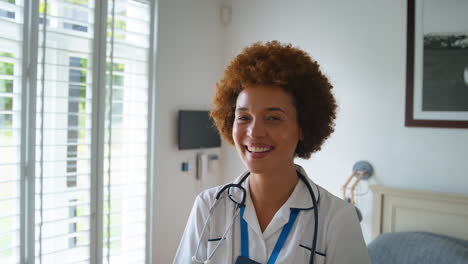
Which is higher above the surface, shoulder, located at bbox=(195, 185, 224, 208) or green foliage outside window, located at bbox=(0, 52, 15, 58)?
green foliage outside window, located at bbox=(0, 52, 15, 58)

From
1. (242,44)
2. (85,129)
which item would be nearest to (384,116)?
(242,44)

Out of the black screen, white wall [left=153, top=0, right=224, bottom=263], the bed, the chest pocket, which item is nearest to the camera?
the chest pocket

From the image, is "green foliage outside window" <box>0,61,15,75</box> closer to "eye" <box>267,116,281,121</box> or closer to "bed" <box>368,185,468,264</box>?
"eye" <box>267,116,281,121</box>

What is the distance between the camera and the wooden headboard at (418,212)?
7.07 ft

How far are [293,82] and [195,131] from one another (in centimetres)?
180

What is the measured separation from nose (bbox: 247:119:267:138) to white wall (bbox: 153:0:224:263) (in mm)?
1644

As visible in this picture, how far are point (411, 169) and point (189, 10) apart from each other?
74.7 inches

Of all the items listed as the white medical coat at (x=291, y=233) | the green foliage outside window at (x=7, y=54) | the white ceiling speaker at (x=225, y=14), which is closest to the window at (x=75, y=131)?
the green foliage outside window at (x=7, y=54)

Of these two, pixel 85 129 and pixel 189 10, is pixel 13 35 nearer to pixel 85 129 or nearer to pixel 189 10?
pixel 85 129

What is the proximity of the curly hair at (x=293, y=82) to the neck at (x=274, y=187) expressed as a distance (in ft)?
0.51

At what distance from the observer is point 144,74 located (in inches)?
100.0

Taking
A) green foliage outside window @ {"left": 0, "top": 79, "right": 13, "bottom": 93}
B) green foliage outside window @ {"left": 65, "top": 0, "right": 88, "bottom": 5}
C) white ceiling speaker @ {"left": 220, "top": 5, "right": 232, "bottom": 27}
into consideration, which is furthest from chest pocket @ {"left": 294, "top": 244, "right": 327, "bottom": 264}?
white ceiling speaker @ {"left": 220, "top": 5, "right": 232, "bottom": 27}

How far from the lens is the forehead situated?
113cm

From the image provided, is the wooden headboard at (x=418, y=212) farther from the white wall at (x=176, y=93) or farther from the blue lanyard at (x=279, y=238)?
the blue lanyard at (x=279, y=238)
